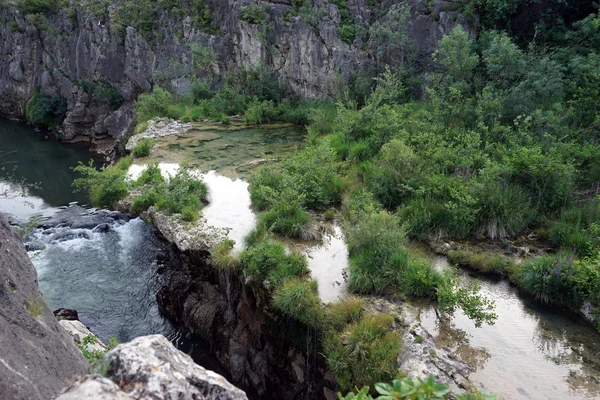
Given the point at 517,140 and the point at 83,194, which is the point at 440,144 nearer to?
the point at 517,140

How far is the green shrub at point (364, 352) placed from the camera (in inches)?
251

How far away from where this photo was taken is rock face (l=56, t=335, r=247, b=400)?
218 cm

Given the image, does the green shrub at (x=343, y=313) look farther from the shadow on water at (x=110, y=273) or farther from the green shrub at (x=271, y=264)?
the shadow on water at (x=110, y=273)

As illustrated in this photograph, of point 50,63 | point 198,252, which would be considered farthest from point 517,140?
point 50,63

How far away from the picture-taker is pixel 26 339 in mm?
3928

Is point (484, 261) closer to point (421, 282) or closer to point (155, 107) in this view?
point (421, 282)

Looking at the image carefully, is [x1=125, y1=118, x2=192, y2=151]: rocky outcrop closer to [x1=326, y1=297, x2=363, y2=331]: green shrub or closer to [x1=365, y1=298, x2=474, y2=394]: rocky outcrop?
[x1=326, y1=297, x2=363, y2=331]: green shrub

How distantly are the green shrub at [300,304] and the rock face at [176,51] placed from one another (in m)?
13.9

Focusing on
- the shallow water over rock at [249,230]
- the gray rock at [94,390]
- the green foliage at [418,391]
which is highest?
the gray rock at [94,390]

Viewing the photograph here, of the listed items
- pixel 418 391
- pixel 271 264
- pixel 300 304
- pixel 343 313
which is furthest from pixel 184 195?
pixel 418 391

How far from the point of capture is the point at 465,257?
9.15 m

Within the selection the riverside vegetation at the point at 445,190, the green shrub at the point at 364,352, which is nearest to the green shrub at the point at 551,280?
the riverside vegetation at the point at 445,190

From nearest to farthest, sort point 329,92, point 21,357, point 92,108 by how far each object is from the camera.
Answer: point 21,357 < point 329,92 < point 92,108

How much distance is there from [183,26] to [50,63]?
12.8 m
